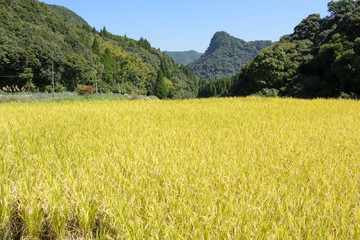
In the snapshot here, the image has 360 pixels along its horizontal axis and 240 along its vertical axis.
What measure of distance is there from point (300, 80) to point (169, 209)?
103 ft

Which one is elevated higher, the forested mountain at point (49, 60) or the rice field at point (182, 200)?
the forested mountain at point (49, 60)

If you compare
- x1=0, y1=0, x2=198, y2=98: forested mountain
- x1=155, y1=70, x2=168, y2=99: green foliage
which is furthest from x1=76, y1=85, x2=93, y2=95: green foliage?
x1=155, y1=70, x2=168, y2=99: green foliage

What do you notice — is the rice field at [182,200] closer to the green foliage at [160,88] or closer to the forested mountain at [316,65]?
the forested mountain at [316,65]

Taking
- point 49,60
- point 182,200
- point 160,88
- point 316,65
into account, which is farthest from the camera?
point 160,88

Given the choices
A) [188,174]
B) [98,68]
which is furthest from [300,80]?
[98,68]

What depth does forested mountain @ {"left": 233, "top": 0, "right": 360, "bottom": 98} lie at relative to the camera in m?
22.5

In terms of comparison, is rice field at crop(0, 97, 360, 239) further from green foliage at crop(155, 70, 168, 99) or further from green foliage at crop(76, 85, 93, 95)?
green foliage at crop(155, 70, 168, 99)

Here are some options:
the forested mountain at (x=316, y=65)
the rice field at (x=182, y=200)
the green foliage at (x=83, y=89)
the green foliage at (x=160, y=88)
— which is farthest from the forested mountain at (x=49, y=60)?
the rice field at (x=182, y=200)

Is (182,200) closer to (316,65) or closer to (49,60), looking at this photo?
(316,65)

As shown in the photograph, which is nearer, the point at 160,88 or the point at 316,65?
the point at 316,65

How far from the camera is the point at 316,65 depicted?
2797 centimetres

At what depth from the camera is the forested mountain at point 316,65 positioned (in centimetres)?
2250

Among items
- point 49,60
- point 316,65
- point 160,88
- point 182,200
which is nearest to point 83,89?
point 49,60

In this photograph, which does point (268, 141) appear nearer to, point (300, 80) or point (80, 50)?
point (300, 80)
